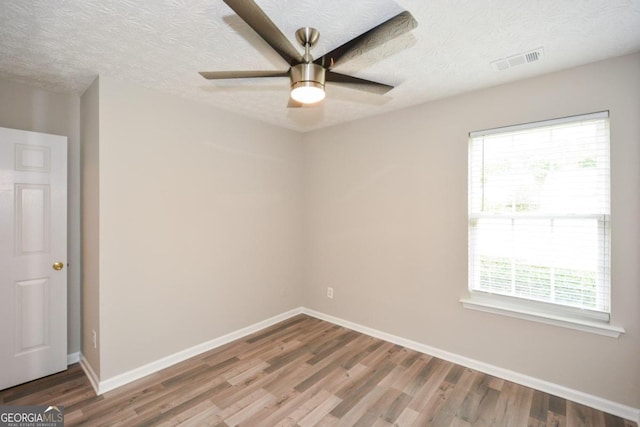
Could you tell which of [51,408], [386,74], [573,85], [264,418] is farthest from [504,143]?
[51,408]

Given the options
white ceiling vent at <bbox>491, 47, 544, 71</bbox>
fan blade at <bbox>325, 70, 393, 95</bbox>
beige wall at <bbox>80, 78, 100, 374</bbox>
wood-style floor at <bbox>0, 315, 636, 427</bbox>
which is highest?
white ceiling vent at <bbox>491, 47, 544, 71</bbox>

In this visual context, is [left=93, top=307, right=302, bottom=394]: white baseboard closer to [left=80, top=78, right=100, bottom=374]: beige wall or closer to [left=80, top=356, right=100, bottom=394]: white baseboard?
[left=80, top=356, right=100, bottom=394]: white baseboard

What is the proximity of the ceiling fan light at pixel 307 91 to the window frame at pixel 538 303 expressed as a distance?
5.99ft

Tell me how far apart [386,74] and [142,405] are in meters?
3.15

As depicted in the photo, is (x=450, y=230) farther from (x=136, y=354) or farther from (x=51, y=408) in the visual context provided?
(x=51, y=408)

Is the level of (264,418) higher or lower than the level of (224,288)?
lower

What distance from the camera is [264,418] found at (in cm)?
210

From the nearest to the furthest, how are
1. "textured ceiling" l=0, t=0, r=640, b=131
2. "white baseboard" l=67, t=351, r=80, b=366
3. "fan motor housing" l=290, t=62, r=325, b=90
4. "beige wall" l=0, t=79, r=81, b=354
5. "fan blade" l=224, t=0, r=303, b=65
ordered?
"fan blade" l=224, t=0, r=303, b=65 → "fan motor housing" l=290, t=62, r=325, b=90 → "textured ceiling" l=0, t=0, r=640, b=131 → "beige wall" l=0, t=79, r=81, b=354 → "white baseboard" l=67, t=351, r=80, b=366

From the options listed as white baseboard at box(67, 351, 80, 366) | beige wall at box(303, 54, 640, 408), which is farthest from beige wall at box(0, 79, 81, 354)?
beige wall at box(303, 54, 640, 408)

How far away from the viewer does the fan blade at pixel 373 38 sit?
3.95 feet

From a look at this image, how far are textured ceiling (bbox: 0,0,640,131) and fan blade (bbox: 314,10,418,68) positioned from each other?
0.34 metres

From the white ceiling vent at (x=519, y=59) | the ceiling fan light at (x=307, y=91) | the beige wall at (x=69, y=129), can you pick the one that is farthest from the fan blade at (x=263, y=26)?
the beige wall at (x=69, y=129)

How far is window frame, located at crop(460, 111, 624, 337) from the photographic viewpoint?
7.04ft

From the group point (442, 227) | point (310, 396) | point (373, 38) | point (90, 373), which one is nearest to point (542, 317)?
point (442, 227)
